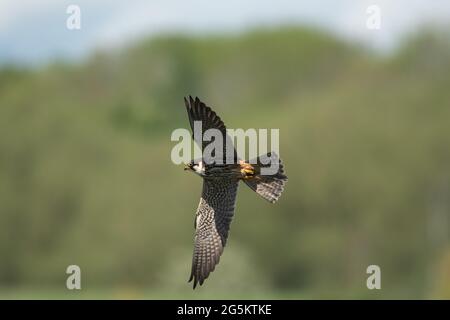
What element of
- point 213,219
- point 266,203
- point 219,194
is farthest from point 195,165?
point 266,203

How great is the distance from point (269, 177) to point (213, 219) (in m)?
0.84

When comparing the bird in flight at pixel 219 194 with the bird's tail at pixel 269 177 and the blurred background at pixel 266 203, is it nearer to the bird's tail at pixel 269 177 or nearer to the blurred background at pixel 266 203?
the bird's tail at pixel 269 177

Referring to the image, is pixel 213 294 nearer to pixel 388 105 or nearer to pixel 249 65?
pixel 388 105

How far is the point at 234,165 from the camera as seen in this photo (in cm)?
1241

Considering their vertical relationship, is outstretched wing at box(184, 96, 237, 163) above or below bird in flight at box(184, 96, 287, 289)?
above

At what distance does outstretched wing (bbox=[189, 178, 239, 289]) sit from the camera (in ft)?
42.1

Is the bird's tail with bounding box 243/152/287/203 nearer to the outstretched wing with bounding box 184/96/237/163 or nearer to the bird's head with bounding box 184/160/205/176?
the bird's head with bounding box 184/160/205/176

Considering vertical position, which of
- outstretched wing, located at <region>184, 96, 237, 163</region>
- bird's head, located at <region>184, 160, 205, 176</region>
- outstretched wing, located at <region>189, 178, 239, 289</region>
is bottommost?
outstretched wing, located at <region>189, 178, 239, 289</region>

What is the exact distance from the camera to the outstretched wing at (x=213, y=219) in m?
12.8

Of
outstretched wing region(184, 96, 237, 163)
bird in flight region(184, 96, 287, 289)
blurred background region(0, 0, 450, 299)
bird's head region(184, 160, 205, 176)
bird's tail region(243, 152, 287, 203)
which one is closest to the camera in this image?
outstretched wing region(184, 96, 237, 163)

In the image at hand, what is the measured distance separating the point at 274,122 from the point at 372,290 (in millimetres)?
7906

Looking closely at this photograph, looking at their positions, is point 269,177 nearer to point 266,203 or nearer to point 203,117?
point 203,117

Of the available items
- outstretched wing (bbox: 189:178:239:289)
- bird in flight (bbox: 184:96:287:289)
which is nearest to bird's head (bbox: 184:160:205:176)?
bird in flight (bbox: 184:96:287:289)

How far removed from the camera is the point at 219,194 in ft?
43.3
